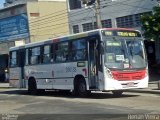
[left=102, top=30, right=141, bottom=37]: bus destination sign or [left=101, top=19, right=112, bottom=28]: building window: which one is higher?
[left=101, top=19, right=112, bottom=28]: building window

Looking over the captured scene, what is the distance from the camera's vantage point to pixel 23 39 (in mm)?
53750

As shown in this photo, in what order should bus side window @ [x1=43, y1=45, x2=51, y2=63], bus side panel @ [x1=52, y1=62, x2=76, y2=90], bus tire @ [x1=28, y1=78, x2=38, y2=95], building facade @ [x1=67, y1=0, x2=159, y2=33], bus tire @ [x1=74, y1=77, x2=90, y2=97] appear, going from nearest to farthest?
1. bus tire @ [x1=74, y1=77, x2=90, y2=97]
2. bus side panel @ [x1=52, y1=62, x2=76, y2=90]
3. bus side window @ [x1=43, y1=45, x2=51, y2=63]
4. bus tire @ [x1=28, y1=78, x2=38, y2=95]
5. building facade @ [x1=67, y1=0, x2=159, y2=33]

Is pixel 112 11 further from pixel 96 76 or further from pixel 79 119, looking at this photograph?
pixel 79 119

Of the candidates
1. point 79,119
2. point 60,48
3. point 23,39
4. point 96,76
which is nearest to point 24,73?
point 60,48

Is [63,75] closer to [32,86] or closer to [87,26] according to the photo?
[32,86]

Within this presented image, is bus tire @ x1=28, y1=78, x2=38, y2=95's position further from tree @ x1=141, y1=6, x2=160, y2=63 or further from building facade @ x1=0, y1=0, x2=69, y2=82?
building facade @ x1=0, y1=0, x2=69, y2=82

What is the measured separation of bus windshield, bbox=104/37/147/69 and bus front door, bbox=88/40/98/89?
25.9 inches

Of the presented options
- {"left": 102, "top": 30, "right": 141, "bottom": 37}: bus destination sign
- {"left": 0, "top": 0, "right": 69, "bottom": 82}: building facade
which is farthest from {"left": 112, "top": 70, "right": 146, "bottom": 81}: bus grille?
{"left": 0, "top": 0, "right": 69, "bottom": 82}: building facade

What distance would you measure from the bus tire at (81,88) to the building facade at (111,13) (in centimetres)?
1337

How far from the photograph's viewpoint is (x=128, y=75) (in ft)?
67.2

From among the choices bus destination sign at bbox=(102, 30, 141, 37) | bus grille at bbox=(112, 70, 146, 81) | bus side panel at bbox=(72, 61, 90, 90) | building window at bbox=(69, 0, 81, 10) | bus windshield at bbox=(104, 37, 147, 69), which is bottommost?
bus grille at bbox=(112, 70, 146, 81)

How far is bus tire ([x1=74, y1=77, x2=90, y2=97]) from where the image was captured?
21500mm

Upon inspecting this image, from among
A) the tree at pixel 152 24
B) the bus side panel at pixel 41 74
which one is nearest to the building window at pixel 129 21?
the tree at pixel 152 24

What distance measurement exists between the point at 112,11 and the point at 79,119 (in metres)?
25.6
